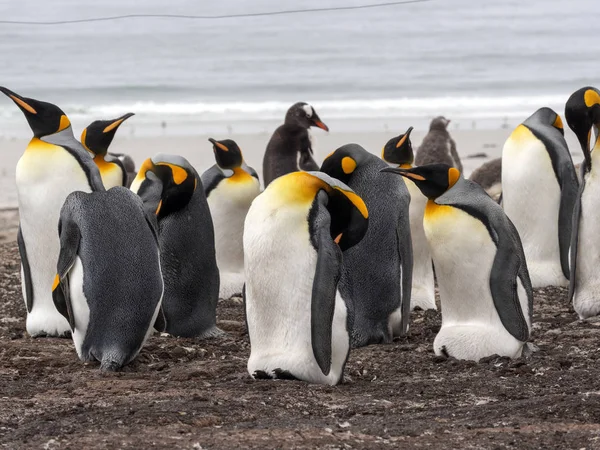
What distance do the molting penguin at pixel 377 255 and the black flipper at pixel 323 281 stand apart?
1018 millimetres

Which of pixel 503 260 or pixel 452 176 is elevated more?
pixel 452 176

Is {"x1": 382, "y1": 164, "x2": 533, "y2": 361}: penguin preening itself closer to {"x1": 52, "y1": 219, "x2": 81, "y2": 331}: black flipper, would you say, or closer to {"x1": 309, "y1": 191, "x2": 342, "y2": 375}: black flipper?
{"x1": 309, "y1": 191, "x2": 342, "y2": 375}: black flipper

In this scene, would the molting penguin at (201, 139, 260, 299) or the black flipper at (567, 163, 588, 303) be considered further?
the molting penguin at (201, 139, 260, 299)

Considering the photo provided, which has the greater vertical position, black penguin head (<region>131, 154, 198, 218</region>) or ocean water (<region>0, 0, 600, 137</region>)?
ocean water (<region>0, 0, 600, 137</region>)

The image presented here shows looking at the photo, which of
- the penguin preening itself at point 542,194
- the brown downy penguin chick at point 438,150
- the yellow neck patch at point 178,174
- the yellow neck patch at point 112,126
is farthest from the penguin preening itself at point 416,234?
the brown downy penguin chick at point 438,150

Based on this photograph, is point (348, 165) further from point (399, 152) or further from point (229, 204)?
point (229, 204)

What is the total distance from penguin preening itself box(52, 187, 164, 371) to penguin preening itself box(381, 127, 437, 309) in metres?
2.04

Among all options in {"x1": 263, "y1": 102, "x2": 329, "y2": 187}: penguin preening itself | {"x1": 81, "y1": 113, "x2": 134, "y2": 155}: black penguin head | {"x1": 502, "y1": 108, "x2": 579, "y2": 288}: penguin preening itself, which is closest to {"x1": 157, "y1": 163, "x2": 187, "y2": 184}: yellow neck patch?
{"x1": 81, "y1": 113, "x2": 134, "y2": 155}: black penguin head

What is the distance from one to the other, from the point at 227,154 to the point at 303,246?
2865 millimetres

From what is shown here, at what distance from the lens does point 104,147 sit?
6.70 metres

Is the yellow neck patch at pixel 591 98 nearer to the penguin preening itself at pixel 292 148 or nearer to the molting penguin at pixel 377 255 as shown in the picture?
the molting penguin at pixel 377 255

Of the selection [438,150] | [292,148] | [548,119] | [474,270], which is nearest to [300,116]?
[292,148]

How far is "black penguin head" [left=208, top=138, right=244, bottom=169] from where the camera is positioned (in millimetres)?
Result: 7082

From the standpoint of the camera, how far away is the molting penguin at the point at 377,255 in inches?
212
